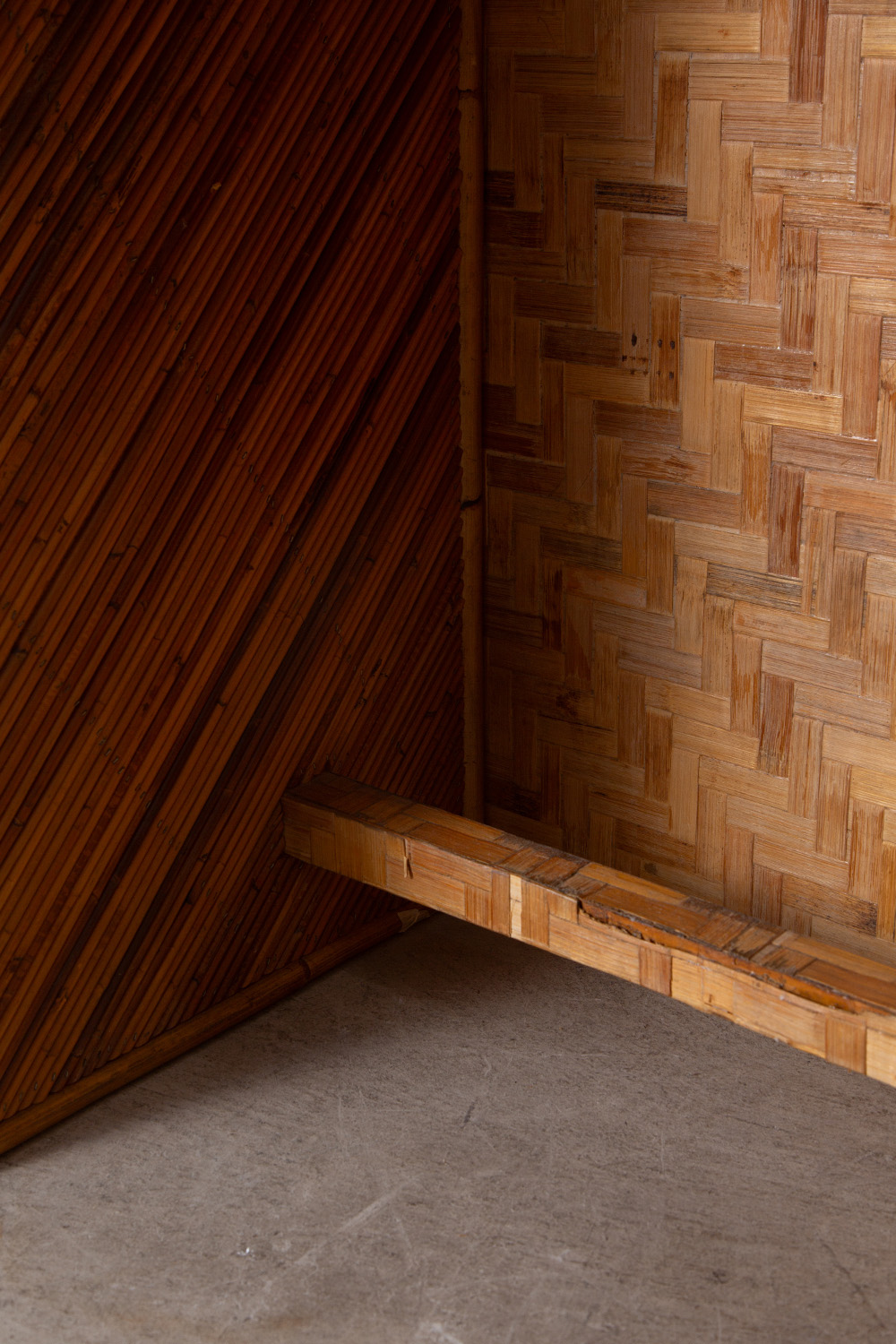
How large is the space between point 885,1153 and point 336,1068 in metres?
0.85

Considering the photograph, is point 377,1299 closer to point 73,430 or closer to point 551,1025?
point 551,1025

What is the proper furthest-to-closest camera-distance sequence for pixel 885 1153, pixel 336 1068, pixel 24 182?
pixel 336 1068 < pixel 885 1153 < pixel 24 182

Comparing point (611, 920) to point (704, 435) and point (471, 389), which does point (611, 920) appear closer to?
point (704, 435)

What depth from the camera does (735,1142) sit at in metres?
2.27

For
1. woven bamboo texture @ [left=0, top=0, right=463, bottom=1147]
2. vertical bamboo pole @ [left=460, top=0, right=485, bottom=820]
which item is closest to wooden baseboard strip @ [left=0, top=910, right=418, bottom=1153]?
woven bamboo texture @ [left=0, top=0, right=463, bottom=1147]

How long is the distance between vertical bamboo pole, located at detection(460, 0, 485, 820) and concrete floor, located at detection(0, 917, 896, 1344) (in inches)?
18.7

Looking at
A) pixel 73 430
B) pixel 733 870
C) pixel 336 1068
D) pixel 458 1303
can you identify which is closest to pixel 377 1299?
pixel 458 1303

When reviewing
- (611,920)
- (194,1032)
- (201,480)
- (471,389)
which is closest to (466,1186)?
(611,920)

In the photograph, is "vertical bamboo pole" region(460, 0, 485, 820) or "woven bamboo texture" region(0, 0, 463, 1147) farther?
"vertical bamboo pole" region(460, 0, 485, 820)

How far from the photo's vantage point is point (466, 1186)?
2.18 m

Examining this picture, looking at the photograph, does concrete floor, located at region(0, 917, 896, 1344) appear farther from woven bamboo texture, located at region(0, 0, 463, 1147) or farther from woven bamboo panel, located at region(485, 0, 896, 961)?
woven bamboo panel, located at region(485, 0, 896, 961)

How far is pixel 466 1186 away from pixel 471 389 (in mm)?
1325

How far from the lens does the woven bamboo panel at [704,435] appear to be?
7.13 ft

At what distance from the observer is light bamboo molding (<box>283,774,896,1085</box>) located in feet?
6.86
